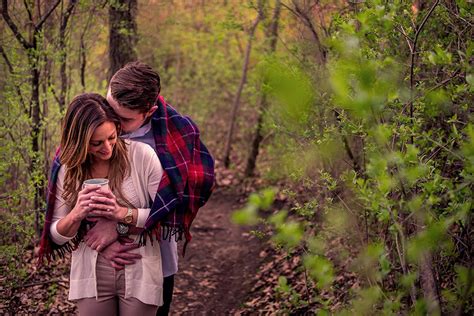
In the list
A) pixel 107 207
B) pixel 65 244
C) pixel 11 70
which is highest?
pixel 11 70

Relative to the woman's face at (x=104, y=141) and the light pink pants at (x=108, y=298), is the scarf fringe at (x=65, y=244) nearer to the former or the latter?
the light pink pants at (x=108, y=298)

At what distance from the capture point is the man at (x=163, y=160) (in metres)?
3.37

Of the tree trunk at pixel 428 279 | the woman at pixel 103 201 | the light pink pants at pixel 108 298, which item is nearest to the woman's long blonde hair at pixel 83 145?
the woman at pixel 103 201

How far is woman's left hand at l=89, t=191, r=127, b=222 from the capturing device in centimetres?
313

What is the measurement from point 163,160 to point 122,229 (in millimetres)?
477

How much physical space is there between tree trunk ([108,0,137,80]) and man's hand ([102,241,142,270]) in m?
4.46

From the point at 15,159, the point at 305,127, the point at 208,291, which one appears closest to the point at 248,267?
the point at 208,291

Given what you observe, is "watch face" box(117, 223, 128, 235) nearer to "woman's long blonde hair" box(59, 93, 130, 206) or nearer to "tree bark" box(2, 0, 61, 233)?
"woman's long blonde hair" box(59, 93, 130, 206)

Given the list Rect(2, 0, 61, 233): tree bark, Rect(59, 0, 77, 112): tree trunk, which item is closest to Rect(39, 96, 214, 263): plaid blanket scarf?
Rect(2, 0, 61, 233): tree bark

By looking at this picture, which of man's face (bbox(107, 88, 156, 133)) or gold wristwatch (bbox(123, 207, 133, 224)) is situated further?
man's face (bbox(107, 88, 156, 133))

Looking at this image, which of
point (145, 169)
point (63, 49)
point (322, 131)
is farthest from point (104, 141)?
point (63, 49)

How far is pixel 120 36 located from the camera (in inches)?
294

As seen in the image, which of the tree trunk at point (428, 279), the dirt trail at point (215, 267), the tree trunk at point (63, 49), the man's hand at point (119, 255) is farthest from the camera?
the tree trunk at point (63, 49)

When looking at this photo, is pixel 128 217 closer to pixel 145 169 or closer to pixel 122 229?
pixel 122 229
